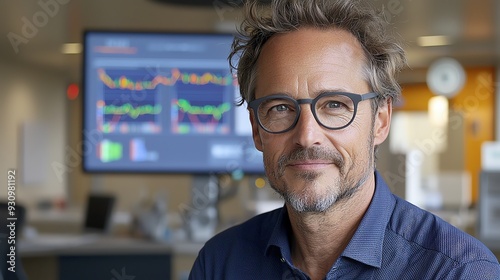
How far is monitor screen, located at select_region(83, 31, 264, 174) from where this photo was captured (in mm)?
3449

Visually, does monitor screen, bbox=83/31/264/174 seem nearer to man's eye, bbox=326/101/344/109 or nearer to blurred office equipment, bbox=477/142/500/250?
blurred office equipment, bbox=477/142/500/250

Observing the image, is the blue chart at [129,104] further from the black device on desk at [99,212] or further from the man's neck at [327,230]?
the man's neck at [327,230]

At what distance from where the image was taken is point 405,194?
14.4 ft

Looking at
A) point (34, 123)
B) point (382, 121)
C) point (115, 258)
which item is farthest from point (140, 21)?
point (382, 121)

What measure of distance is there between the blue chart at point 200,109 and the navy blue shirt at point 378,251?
1952 millimetres

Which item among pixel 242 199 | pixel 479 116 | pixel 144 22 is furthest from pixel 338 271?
pixel 479 116

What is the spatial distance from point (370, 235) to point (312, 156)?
0.19 metres

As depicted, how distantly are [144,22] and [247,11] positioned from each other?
22.6 feet

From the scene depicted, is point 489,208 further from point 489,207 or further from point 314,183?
point 314,183

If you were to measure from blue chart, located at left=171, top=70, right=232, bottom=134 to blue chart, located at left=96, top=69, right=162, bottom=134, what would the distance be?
10cm

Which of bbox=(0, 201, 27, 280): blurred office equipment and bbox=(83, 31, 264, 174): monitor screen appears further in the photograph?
bbox=(83, 31, 264, 174): monitor screen

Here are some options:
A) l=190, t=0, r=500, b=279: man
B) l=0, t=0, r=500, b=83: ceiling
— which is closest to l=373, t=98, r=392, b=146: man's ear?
l=190, t=0, r=500, b=279: man

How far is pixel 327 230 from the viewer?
135 cm

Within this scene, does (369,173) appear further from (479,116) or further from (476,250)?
(479,116)
